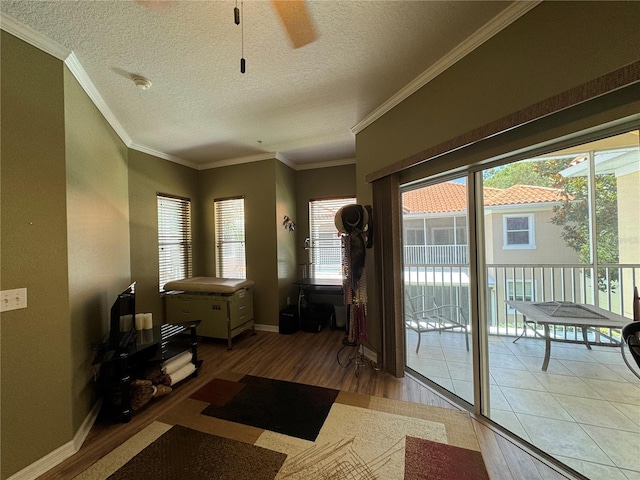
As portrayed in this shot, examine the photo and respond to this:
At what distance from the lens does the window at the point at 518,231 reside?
1.77 m

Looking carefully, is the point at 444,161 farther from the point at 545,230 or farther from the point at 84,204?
the point at 84,204

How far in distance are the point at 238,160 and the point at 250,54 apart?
245 centimetres

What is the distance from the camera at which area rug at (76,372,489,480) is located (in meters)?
1.42


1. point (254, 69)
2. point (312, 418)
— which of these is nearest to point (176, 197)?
point (254, 69)

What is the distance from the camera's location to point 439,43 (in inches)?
64.3

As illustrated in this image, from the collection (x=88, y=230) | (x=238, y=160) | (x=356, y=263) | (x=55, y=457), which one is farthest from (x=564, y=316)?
(x=238, y=160)

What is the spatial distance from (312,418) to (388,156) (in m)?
2.51

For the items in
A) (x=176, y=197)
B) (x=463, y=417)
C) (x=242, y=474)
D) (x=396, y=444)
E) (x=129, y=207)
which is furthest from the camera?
(x=176, y=197)

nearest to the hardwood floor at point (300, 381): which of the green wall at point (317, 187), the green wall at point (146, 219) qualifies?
the green wall at point (146, 219)

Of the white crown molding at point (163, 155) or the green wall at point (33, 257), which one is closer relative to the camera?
the green wall at point (33, 257)

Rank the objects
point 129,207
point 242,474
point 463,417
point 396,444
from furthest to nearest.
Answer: point 129,207
point 463,417
point 396,444
point 242,474

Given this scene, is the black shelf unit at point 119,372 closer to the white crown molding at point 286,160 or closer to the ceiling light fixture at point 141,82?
the ceiling light fixture at point 141,82

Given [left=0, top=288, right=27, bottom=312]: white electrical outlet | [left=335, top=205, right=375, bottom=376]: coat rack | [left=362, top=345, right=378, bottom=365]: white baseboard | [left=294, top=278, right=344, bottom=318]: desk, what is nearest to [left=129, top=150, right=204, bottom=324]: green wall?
[left=0, top=288, right=27, bottom=312]: white electrical outlet

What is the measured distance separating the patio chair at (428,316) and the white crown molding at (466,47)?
2023mm
